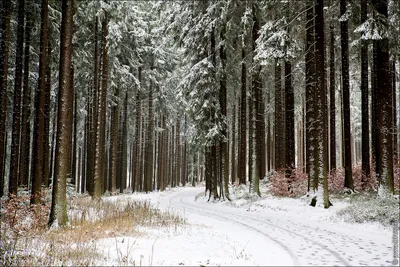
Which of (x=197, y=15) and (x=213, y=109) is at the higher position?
(x=197, y=15)

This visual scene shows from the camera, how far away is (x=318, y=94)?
40.5ft

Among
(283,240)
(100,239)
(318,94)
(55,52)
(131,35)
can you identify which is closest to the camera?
(100,239)

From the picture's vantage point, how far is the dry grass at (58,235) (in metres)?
5.29

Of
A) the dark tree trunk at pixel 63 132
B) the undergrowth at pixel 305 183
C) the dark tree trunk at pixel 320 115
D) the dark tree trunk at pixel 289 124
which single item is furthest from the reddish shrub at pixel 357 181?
the dark tree trunk at pixel 63 132

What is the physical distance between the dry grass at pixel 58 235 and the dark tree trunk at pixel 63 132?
503 mm

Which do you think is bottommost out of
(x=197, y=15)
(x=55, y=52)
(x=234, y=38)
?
(x=55, y=52)

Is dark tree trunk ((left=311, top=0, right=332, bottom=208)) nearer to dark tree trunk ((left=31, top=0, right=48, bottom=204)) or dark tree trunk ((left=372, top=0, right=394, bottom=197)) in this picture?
dark tree trunk ((left=372, top=0, right=394, bottom=197))

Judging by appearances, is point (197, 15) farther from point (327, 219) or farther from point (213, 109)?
point (327, 219)

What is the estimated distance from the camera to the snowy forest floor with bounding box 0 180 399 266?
537 cm

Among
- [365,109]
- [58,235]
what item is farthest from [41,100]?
[365,109]

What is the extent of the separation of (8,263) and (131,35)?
19562mm

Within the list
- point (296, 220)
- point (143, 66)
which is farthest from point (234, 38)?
point (296, 220)

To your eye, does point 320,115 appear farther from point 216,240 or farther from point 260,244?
point 216,240

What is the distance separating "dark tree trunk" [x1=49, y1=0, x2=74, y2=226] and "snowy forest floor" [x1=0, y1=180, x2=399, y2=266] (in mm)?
560
